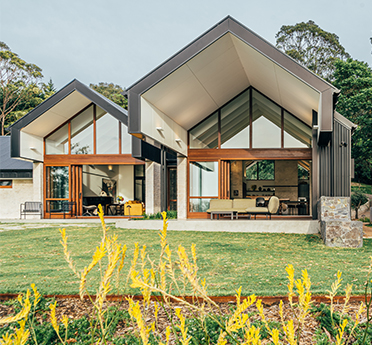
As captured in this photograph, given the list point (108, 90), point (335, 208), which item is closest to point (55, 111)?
point (335, 208)

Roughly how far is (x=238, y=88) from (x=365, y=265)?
8.53m

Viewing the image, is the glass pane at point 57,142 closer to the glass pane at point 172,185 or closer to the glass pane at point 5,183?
the glass pane at point 5,183

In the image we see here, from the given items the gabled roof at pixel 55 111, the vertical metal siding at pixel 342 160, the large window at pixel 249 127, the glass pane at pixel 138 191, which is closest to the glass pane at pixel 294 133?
the large window at pixel 249 127

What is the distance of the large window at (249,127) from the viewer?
13195 mm

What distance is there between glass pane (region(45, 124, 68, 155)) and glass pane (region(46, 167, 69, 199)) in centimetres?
75

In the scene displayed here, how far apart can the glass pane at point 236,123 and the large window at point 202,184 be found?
1.01m

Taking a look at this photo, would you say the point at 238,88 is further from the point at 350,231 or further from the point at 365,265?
the point at 365,265

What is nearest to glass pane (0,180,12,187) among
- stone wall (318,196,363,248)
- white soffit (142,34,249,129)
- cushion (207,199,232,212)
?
white soffit (142,34,249,129)

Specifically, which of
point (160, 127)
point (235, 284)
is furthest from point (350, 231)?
point (160, 127)

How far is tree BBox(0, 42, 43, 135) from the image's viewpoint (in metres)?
31.5

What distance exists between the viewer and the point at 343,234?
8.00m

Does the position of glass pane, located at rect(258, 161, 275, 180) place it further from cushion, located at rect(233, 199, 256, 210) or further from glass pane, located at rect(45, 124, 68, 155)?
glass pane, located at rect(45, 124, 68, 155)

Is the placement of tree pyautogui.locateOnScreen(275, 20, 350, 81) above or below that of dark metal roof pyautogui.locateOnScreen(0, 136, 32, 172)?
above

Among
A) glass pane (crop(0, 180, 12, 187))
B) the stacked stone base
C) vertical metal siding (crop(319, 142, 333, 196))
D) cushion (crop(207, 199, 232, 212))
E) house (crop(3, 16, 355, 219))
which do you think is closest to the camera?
the stacked stone base
